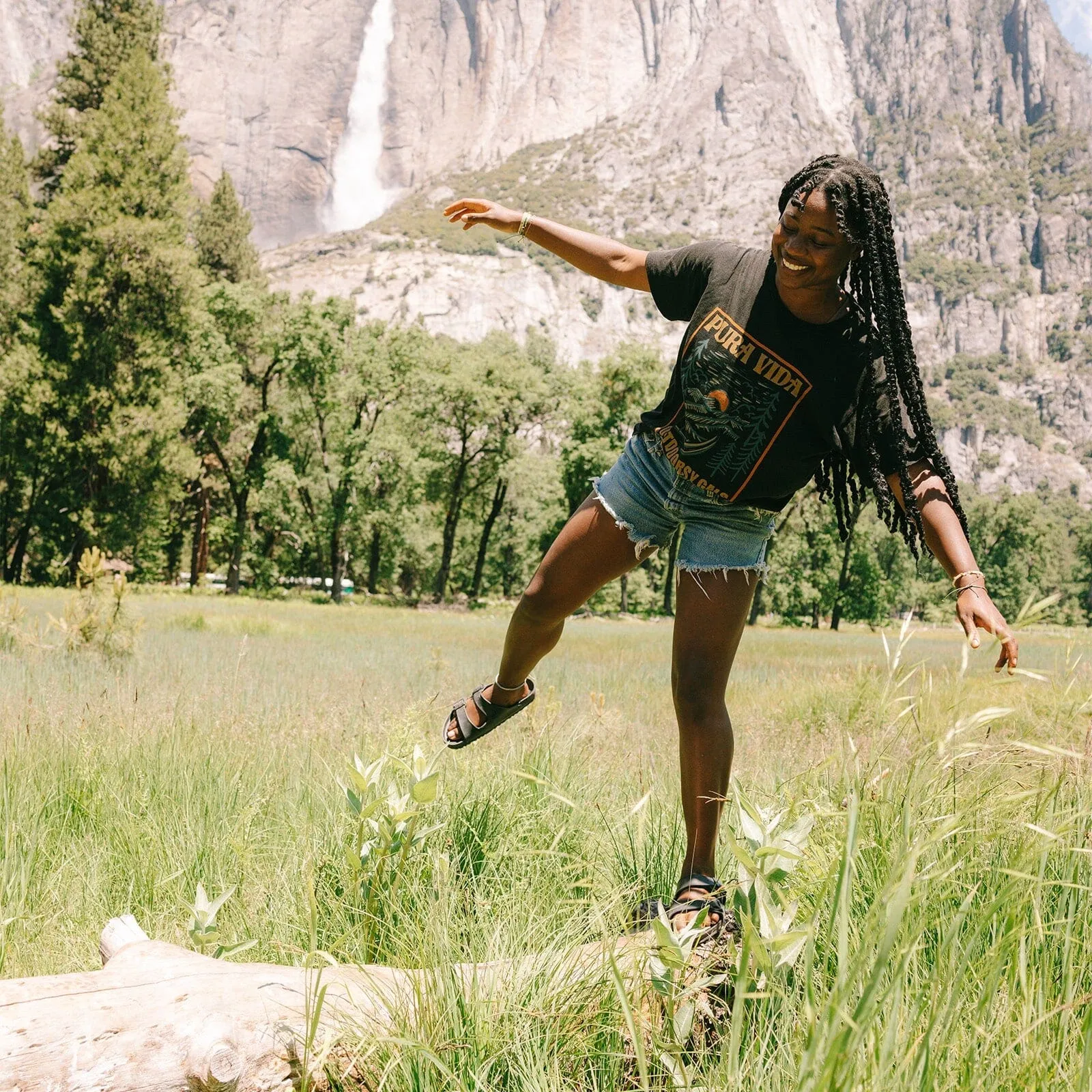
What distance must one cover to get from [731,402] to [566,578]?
0.79 metres

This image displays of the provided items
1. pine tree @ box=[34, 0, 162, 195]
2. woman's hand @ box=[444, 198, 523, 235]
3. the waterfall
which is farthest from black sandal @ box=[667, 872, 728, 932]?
the waterfall

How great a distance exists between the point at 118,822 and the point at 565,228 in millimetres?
2605

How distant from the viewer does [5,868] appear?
253 centimetres

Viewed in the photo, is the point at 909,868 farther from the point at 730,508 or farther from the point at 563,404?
the point at 563,404

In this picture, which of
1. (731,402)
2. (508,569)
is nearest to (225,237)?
(508,569)

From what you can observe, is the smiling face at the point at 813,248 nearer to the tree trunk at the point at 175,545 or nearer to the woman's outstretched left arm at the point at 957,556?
the woman's outstretched left arm at the point at 957,556

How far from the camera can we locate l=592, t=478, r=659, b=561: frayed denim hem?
2699 mm

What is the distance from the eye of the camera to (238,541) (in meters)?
32.3

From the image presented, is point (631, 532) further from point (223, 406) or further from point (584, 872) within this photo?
point (223, 406)

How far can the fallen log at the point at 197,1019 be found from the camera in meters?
1.40

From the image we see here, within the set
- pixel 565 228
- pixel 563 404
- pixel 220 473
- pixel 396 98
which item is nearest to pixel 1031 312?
pixel 396 98

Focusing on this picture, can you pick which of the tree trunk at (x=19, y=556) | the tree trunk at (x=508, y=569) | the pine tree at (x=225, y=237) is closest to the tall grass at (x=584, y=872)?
the tree trunk at (x=19, y=556)

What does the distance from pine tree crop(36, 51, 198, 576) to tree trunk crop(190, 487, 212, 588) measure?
9.70 m

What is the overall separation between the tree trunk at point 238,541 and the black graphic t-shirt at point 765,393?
99.4ft
